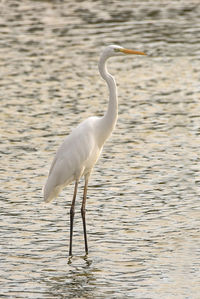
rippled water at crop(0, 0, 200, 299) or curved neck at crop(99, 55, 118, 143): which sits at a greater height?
curved neck at crop(99, 55, 118, 143)

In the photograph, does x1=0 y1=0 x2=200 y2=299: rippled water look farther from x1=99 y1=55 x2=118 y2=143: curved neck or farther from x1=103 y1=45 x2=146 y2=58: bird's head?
x1=103 y1=45 x2=146 y2=58: bird's head

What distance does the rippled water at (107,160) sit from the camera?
8.89 metres

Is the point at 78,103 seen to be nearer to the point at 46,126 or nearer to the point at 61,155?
the point at 46,126

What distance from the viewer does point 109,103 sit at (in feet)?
31.8

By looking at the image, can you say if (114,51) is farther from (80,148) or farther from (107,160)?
(107,160)

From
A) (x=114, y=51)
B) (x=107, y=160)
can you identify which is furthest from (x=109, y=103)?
(x=107, y=160)

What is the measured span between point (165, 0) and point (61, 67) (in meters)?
11.2

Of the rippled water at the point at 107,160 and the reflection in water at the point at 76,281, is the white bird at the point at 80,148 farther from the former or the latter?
the rippled water at the point at 107,160

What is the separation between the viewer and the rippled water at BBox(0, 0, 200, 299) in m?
8.89

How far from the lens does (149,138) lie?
14.4 m

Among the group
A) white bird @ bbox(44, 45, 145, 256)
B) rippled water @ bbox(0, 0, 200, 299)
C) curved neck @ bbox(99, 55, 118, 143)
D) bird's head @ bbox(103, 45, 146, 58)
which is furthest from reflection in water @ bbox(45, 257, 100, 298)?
bird's head @ bbox(103, 45, 146, 58)

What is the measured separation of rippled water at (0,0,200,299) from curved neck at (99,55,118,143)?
134 centimetres

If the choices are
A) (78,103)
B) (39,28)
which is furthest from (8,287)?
(39,28)

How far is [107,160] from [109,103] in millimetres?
3766
